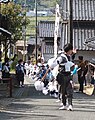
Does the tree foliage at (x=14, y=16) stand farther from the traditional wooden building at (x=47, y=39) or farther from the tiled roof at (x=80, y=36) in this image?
the tiled roof at (x=80, y=36)

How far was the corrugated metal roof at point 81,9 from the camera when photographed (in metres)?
26.1

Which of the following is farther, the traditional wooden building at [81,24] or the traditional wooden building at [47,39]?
the traditional wooden building at [47,39]

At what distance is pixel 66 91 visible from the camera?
11.3 meters

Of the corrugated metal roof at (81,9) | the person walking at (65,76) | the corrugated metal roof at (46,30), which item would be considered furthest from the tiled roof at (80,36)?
the corrugated metal roof at (46,30)

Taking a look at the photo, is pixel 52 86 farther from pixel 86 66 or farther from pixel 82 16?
pixel 82 16

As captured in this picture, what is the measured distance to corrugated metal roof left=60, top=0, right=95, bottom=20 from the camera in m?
26.1

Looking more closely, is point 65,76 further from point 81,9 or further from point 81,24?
point 81,9

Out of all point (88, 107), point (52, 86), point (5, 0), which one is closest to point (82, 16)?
point (5, 0)

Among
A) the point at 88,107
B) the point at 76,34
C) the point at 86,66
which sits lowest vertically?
the point at 88,107

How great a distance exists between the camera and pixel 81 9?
2692 centimetres

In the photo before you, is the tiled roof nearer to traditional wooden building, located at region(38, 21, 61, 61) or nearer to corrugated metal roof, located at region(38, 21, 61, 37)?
traditional wooden building, located at region(38, 21, 61, 61)

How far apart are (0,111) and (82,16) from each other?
1629 cm

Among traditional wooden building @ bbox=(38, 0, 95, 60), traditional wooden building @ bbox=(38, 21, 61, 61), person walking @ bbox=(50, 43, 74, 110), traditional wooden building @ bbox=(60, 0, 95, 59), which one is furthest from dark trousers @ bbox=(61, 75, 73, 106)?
traditional wooden building @ bbox=(38, 21, 61, 61)

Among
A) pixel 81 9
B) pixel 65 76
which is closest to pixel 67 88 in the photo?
pixel 65 76
